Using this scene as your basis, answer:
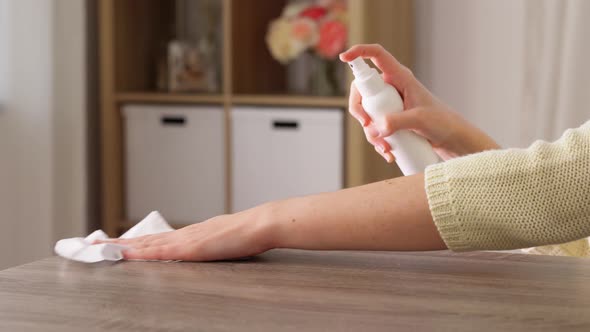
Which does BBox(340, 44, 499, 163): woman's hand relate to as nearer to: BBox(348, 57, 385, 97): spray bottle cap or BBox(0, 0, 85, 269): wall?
BBox(348, 57, 385, 97): spray bottle cap

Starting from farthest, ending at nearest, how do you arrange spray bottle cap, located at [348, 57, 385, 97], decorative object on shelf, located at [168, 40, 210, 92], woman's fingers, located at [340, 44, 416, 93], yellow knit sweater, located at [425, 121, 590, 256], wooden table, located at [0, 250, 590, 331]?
1. decorative object on shelf, located at [168, 40, 210, 92]
2. woman's fingers, located at [340, 44, 416, 93]
3. spray bottle cap, located at [348, 57, 385, 97]
4. yellow knit sweater, located at [425, 121, 590, 256]
5. wooden table, located at [0, 250, 590, 331]

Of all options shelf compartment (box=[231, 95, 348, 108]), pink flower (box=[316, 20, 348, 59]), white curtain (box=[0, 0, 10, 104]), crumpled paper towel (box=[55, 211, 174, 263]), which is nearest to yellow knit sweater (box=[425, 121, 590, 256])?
crumpled paper towel (box=[55, 211, 174, 263])

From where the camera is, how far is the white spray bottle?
1.19 metres

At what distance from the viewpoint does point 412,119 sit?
1.24 meters

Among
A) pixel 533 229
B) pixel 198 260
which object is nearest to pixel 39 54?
pixel 198 260

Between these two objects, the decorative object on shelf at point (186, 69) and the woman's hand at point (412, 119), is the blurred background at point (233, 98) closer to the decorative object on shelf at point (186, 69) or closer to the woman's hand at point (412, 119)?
the decorative object on shelf at point (186, 69)

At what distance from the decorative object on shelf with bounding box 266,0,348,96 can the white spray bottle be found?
5.81 feet

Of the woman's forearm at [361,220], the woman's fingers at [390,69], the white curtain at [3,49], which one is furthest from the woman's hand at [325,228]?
the white curtain at [3,49]

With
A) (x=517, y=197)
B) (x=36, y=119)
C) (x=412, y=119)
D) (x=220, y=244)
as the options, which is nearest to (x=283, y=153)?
(x=36, y=119)

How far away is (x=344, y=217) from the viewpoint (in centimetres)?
100

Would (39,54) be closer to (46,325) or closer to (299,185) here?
(299,185)

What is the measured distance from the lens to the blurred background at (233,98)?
2.94 meters

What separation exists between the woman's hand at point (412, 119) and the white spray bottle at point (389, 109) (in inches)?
0.4

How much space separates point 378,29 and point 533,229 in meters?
2.06
